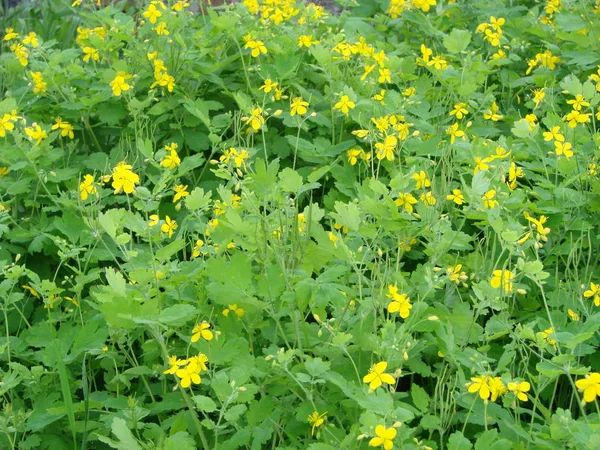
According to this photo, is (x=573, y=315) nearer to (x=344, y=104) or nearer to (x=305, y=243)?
(x=305, y=243)

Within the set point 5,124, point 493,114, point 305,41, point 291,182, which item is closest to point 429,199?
point 291,182

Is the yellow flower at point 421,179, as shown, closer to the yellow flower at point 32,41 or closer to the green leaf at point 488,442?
the green leaf at point 488,442

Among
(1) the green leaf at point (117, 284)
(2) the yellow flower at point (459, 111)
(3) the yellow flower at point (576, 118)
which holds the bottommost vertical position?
(2) the yellow flower at point (459, 111)

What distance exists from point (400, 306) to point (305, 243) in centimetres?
28

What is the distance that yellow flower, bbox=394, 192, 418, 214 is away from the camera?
225cm

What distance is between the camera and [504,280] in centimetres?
193

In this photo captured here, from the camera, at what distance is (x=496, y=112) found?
3.28 m

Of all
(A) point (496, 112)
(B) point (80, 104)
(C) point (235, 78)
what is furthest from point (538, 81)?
(B) point (80, 104)

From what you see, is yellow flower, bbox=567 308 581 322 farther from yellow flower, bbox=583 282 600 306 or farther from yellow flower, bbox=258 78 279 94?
yellow flower, bbox=258 78 279 94

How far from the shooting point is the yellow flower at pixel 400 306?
1.87 m

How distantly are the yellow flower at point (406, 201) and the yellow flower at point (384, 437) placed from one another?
753 mm

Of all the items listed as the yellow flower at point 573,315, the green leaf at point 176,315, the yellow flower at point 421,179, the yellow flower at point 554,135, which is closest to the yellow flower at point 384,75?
the yellow flower at point 554,135

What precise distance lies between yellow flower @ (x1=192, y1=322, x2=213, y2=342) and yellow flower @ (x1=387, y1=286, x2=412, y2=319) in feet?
1.30

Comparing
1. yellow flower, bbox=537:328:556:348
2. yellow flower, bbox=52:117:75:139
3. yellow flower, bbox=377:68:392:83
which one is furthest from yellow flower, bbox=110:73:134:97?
yellow flower, bbox=537:328:556:348
